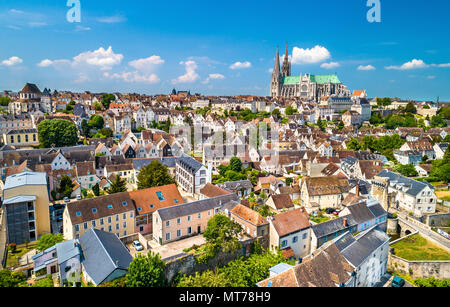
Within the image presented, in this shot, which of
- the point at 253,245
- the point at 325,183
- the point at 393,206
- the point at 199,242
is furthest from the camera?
the point at 393,206

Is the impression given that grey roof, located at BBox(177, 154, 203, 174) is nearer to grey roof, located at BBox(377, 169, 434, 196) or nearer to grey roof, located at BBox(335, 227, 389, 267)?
grey roof, located at BBox(335, 227, 389, 267)

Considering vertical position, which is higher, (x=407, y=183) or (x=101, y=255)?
(x=407, y=183)

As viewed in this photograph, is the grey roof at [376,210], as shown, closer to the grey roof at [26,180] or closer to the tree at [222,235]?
the tree at [222,235]

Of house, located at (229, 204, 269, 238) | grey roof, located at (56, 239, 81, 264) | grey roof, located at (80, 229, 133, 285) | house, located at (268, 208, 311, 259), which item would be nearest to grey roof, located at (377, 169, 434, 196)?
house, located at (268, 208, 311, 259)

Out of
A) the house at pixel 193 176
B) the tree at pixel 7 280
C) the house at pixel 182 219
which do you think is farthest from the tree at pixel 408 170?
the tree at pixel 7 280

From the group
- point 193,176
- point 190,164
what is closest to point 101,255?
point 193,176

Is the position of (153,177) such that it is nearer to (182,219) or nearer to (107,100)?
(182,219)
